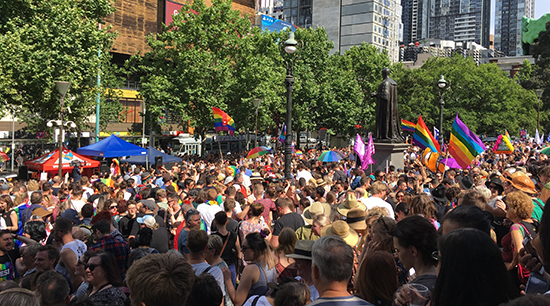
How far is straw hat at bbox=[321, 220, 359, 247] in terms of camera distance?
5.27 metres

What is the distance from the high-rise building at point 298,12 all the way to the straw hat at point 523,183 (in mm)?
129427

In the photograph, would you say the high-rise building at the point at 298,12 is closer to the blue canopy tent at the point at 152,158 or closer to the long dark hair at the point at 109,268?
the blue canopy tent at the point at 152,158

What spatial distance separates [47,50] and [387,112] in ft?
58.7

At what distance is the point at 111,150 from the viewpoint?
19781 mm

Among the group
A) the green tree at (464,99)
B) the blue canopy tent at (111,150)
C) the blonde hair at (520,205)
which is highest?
the green tree at (464,99)

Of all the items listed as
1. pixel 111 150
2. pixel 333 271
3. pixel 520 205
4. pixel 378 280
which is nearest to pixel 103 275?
pixel 333 271

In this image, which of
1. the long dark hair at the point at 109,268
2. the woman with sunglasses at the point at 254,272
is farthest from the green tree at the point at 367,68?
the long dark hair at the point at 109,268

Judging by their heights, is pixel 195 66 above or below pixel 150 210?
above

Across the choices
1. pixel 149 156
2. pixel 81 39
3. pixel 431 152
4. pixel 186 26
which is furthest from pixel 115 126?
pixel 431 152

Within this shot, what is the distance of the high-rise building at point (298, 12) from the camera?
13188cm

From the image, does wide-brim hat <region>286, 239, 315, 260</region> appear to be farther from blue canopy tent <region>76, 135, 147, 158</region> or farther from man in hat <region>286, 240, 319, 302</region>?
blue canopy tent <region>76, 135, 147, 158</region>

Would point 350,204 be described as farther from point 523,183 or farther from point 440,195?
point 523,183

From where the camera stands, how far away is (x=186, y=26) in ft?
109

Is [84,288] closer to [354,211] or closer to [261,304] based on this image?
[261,304]
